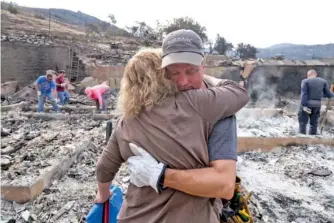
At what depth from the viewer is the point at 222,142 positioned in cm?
135

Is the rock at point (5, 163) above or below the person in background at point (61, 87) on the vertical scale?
below

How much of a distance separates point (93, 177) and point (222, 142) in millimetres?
3800

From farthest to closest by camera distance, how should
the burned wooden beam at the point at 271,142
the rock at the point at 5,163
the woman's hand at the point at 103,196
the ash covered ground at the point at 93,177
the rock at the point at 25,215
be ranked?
1. the burned wooden beam at the point at 271,142
2. the rock at the point at 5,163
3. the ash covered ground at the point at 93,177
4. the rock at the point at 25,215
5. the woman's hand at the point at 103,196

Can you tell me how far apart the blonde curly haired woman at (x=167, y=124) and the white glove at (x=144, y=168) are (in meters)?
0.03

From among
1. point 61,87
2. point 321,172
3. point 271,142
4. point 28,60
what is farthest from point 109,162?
point 28,60

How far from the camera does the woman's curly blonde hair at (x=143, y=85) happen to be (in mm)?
1378

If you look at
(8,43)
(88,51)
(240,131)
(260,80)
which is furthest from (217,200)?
(88,51)

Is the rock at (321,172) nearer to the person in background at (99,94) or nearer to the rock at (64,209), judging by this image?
the rock at (64,209)

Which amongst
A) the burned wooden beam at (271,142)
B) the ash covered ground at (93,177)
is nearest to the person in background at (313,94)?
the ash covered ground at (93,177)

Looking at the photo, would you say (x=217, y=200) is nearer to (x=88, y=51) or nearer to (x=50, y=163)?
(x=50, y=163)

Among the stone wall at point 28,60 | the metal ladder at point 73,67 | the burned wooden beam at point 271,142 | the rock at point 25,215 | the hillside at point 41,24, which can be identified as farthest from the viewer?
the hillside at point 41,24

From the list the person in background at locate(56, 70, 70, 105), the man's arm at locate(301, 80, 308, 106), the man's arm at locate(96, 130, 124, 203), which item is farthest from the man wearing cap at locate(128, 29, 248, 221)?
the person in background at locate(56, 70, 70, 105)

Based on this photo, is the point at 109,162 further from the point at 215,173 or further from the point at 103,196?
the point at 215,173

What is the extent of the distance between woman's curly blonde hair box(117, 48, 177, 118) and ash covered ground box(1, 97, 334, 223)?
2.33 meters
